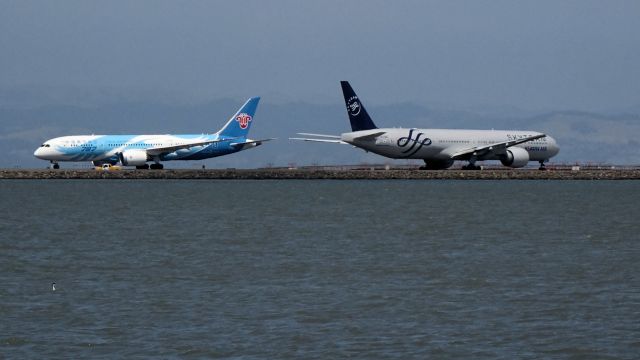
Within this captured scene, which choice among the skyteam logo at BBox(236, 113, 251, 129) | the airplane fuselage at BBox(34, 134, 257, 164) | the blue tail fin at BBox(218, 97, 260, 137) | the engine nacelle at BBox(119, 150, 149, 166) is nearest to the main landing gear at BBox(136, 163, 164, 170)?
the airplane fuselage at BBox(34, 134, 257, 164)

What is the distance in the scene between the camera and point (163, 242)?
59156 mm

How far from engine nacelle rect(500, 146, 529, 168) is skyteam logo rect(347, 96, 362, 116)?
20.4 meters

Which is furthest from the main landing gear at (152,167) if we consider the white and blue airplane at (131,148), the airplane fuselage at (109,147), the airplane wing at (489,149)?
the airplane wing at (489,149)

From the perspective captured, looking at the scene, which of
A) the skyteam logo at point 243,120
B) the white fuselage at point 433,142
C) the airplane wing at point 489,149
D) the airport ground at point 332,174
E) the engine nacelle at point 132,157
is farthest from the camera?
the skyteam logo at point 243,120

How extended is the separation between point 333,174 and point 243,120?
14050 millimetres

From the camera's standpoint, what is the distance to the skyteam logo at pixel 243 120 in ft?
507

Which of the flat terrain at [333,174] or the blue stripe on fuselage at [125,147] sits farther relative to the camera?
the blue stripe on fuselage at [125,147]

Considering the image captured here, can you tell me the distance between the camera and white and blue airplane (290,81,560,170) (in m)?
132

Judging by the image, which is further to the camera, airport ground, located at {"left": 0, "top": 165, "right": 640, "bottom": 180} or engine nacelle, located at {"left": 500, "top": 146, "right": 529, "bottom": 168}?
engine nacelle, located at {"left": 500, "top": 146, "right": 529, "bottom": 168}

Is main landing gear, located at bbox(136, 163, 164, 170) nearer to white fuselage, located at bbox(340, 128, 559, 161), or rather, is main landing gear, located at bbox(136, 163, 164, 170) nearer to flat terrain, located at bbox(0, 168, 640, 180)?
flat terrain, located at bbox(0, 168, 640, 180)

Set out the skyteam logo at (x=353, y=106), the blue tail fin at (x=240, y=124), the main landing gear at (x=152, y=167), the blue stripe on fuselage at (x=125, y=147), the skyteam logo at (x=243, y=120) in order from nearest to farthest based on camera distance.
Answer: the skyteam logo at (x=353, y=106)
the blue stripe on fuselage at (x=125, y=147)
the main landing gear at (x=152, y=167)
the blue tail fin at (x=240, y=124)
the skyteam logo at (x=243, y=120)

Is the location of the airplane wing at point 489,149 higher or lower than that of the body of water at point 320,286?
higher

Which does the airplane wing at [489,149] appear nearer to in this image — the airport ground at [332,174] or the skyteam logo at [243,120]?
the airport ground at [332,174]

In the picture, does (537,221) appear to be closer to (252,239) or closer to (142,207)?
(252,239)
